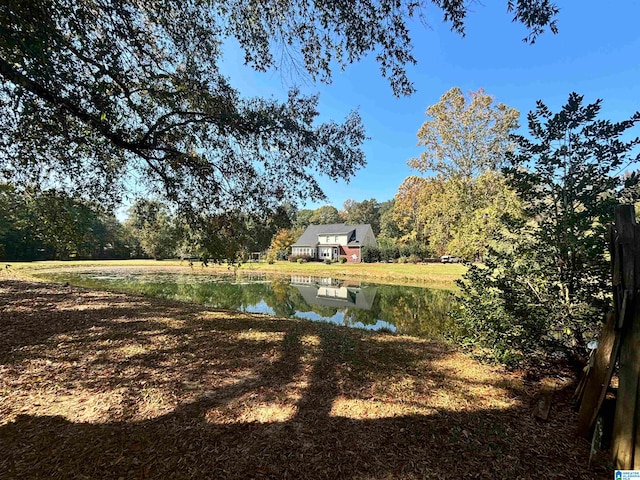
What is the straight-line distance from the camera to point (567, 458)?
2.24m

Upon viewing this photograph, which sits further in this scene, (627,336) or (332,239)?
(332,239)

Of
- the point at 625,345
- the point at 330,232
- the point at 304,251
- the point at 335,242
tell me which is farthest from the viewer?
the point at 304,251

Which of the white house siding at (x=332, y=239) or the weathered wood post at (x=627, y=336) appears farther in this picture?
the white house siding at (x=332, y=239)

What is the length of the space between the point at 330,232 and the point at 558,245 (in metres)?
37.3

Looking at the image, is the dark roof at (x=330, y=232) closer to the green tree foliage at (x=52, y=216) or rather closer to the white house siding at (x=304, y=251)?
the white house siding at (x=304, y=251)

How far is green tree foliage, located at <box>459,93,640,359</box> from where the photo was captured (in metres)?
3.19

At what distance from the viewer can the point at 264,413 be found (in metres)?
2.78

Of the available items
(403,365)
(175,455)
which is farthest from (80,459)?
(403,365)

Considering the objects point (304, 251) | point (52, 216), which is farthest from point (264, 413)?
point (304, 251)

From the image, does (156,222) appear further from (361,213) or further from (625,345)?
(361,213)

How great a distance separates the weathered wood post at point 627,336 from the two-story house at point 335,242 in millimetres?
33867

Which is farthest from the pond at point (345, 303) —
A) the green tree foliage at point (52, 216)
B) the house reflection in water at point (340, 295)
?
the green tree foliage at point (52, 216)

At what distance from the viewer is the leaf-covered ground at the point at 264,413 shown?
214 cm

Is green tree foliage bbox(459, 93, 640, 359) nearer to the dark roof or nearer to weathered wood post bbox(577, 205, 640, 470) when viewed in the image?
weathered wood post bbox(577, 205, 640, 470)
